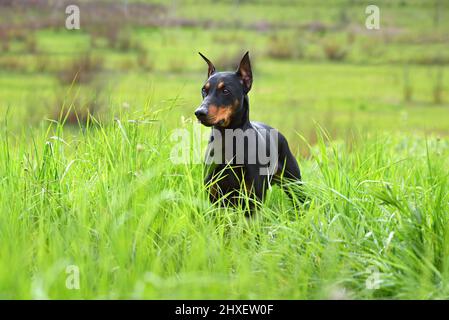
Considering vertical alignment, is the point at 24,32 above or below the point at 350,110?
above

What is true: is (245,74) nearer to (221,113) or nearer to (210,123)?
(221,113)

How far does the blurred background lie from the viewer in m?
12.4

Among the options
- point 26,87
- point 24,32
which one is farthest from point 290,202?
point 24,32

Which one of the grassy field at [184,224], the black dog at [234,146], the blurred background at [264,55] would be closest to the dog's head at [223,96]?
the black dog at [234,146]

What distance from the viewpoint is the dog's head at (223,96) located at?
182 inches

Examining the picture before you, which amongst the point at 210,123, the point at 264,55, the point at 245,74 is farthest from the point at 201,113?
the point at 264,55

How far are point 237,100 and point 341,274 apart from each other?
1385 millimetres

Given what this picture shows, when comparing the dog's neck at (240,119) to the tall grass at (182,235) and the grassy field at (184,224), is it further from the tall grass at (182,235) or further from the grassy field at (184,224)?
the tall grass at (182,235)

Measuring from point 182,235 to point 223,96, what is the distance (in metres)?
0.93

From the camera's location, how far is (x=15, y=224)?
4348 millimetres

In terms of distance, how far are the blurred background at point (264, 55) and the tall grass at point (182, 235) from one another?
13.4 ft

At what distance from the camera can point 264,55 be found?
17359 mm

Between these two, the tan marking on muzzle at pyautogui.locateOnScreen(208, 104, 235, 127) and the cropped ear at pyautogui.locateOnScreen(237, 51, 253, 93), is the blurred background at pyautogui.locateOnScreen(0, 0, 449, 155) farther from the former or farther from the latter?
the tan marking on muzzle at pyautogui.locateOnScreen(208, 104, 235, 127)
